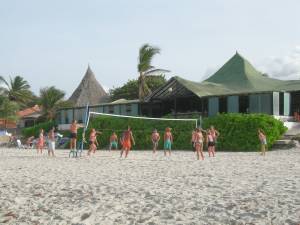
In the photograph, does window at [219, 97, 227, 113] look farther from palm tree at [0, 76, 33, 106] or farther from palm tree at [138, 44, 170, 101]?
palm tree at [0, 76, 33, 106]

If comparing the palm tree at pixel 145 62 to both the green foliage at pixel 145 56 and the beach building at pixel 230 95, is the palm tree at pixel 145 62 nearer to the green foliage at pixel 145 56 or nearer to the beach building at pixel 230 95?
the green foliage at pixel 145 56

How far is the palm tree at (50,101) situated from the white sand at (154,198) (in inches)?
1564

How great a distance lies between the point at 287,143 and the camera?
27.5 meters

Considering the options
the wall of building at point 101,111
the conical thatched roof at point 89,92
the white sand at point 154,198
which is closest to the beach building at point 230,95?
the wall of building at point 101,111

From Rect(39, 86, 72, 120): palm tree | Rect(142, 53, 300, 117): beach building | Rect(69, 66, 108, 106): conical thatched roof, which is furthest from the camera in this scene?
Rect(69, 66, 108, 106): conical thatched roof

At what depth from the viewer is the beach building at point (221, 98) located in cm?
3225

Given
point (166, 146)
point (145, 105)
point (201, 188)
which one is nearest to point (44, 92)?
point (145, 105)

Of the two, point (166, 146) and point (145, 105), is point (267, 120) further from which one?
point (145, 105)

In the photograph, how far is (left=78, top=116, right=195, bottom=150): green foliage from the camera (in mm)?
31250

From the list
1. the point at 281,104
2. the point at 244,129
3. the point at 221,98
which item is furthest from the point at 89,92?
the point at 244,129

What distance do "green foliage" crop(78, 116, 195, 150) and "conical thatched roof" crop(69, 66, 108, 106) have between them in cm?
2598

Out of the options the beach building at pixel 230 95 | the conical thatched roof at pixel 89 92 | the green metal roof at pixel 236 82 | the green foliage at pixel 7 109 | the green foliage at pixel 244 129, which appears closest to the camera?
the green foliage at pixel 244 129

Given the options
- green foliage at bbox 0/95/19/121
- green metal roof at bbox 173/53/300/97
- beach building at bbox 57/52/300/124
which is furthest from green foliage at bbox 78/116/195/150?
green foliage at bbox 0/95/19/121

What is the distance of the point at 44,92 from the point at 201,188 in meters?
44.0
